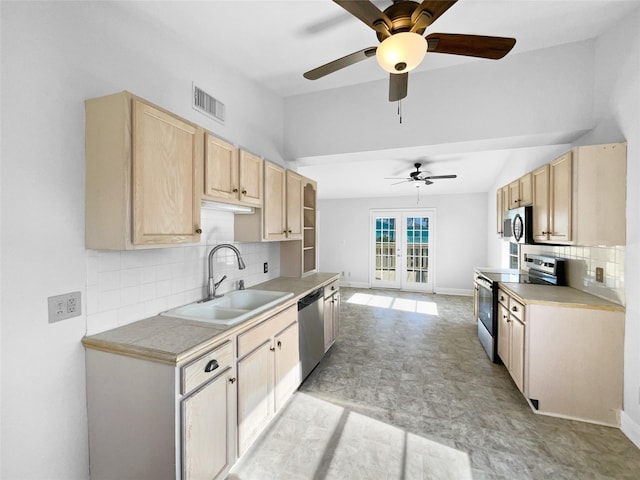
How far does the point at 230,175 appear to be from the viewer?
6.87ft

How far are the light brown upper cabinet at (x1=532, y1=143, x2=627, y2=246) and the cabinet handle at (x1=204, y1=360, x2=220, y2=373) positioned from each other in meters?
2.78

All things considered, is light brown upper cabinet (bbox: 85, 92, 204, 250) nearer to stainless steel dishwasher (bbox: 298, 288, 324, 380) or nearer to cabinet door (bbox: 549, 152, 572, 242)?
stainless steel dishwasher (bbox: 298, 288, 324, 380)

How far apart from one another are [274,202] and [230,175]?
25.1 inches

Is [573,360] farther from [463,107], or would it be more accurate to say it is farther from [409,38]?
[409,38]

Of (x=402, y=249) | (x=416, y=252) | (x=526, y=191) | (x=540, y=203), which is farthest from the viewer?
(x=402, y=249)

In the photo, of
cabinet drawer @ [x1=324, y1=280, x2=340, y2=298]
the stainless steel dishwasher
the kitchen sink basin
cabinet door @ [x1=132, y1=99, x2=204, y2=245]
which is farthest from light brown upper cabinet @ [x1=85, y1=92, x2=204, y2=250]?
cabinet drawer @ [x1=324, y1=280, x2=340, y2=298]

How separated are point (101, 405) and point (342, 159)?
299 centimetres

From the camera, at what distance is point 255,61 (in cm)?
254

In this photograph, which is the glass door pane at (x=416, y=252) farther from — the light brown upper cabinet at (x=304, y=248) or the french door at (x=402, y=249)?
the light brown upper cabinet at (x=304, y=248)

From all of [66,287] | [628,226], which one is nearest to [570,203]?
[628,226]

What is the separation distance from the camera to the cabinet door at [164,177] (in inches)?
56.4

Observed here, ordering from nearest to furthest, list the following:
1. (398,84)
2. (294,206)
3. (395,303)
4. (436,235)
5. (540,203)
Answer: (398,84) → (540,203) → (294,206) → (395,303) → (436,235)

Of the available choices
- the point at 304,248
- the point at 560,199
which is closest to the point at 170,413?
the point at 304,248

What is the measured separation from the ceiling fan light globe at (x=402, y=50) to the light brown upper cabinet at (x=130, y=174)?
1.23m
